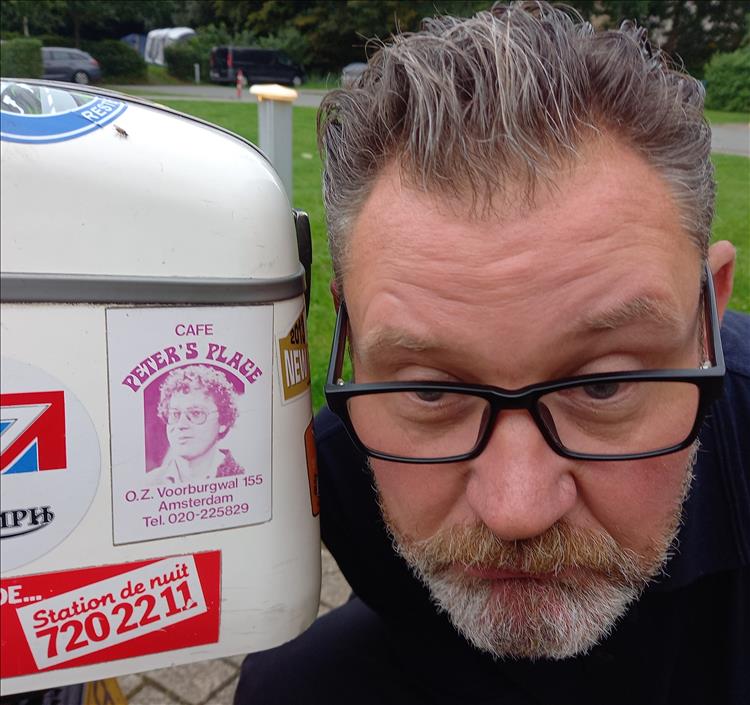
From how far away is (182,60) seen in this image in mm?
29516

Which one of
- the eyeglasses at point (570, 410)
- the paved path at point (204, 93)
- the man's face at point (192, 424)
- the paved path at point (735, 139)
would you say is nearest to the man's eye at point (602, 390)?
the eyeglasses at point (570, 410)

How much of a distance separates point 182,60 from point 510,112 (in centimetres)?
3164

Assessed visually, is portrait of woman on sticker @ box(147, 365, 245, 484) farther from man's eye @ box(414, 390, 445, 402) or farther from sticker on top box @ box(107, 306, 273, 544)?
man's eye @ box(414, 390, 445, 402)

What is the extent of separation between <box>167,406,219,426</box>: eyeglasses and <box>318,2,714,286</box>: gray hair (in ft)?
1.16

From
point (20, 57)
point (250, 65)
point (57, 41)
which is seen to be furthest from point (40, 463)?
point (57, 41)

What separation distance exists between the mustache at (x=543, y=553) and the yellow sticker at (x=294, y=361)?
303mm

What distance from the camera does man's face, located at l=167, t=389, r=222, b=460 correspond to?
0.92m

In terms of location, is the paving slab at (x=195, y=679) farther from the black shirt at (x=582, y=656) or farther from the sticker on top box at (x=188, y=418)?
the sticker on top box at (x=188, y=418)

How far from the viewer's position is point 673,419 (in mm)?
1033

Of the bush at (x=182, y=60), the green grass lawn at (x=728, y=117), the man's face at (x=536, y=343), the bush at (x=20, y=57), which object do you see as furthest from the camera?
the bush at (x=182, y=60)

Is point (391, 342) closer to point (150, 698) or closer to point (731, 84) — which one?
point (150, 698)

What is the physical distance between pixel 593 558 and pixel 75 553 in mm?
686

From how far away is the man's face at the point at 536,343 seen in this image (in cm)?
95

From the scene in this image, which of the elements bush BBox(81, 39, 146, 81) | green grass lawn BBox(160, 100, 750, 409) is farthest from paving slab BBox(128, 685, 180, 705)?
bush BBox(81, 39, 146, 81)
